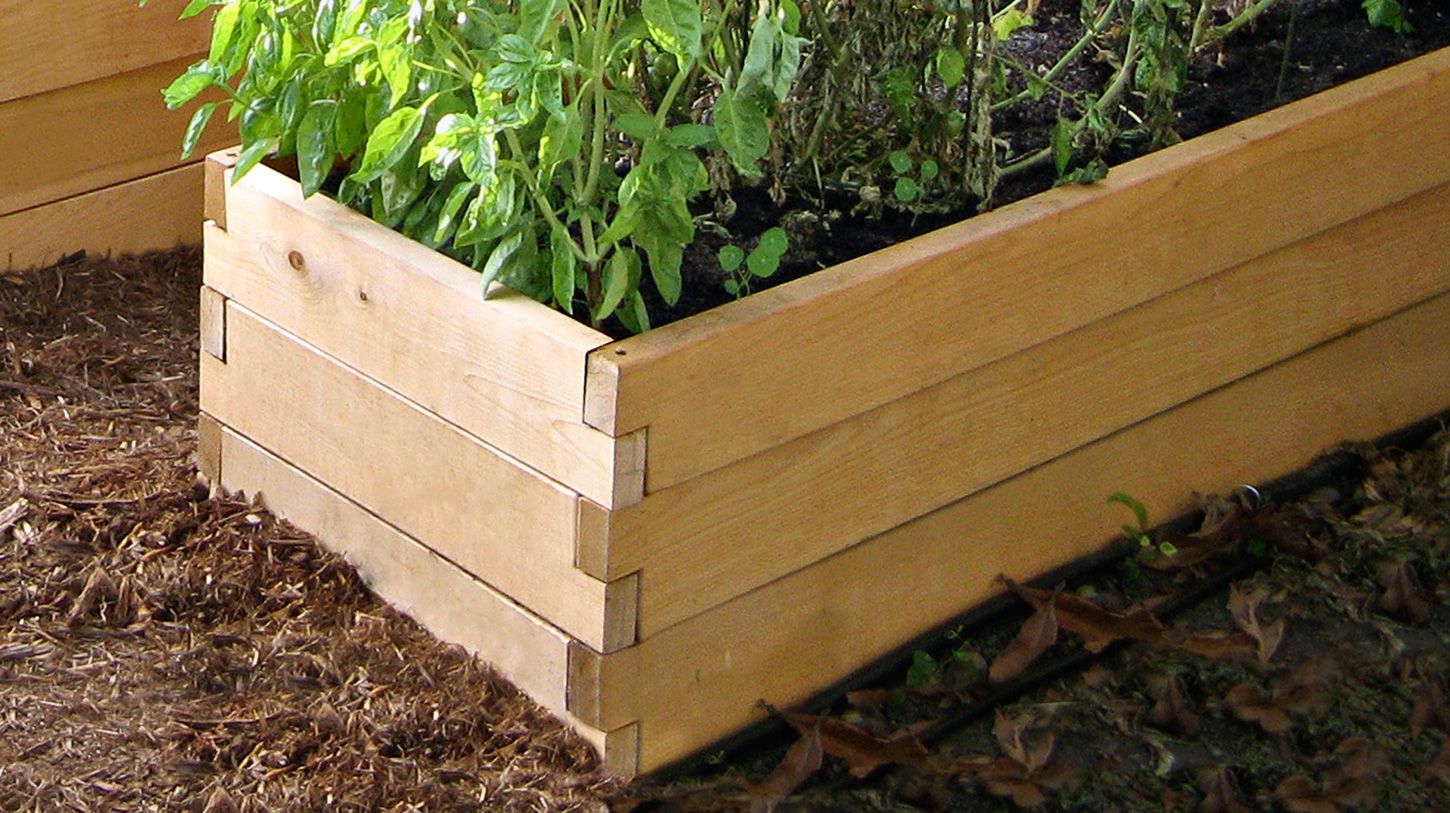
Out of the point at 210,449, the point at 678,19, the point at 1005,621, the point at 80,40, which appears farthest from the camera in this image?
the point at 80,40

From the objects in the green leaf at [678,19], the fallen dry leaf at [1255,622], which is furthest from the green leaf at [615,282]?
the fallen dry leaf at [1255,622]

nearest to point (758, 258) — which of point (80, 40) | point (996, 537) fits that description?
point (996, 537)

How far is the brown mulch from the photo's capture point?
2.02 meters

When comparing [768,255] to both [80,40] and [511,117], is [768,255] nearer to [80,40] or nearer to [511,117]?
[511,117]

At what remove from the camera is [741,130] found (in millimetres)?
1936

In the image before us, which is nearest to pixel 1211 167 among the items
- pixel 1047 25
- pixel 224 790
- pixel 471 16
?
pixel 1047 25

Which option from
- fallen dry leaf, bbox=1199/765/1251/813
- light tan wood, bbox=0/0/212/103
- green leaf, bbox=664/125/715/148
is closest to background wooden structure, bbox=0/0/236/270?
light tan wood, bbox=0/0/212/103

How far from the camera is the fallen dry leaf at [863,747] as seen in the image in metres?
2.11

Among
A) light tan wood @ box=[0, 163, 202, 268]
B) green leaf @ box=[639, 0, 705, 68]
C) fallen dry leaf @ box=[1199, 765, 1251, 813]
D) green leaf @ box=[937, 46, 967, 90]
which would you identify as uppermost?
green leaf @ box=[639, 0, 705, 68]

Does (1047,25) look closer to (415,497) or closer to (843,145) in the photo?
(843,145)

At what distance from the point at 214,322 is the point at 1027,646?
1.09m

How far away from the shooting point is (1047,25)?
9.59 ft

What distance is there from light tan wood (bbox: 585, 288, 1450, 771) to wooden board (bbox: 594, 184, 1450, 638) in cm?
3

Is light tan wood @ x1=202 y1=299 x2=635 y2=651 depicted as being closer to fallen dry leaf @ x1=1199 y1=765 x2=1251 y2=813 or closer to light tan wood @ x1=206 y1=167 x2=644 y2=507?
light tan wood @ x1=206 y1=167 x2=644 y2=507
